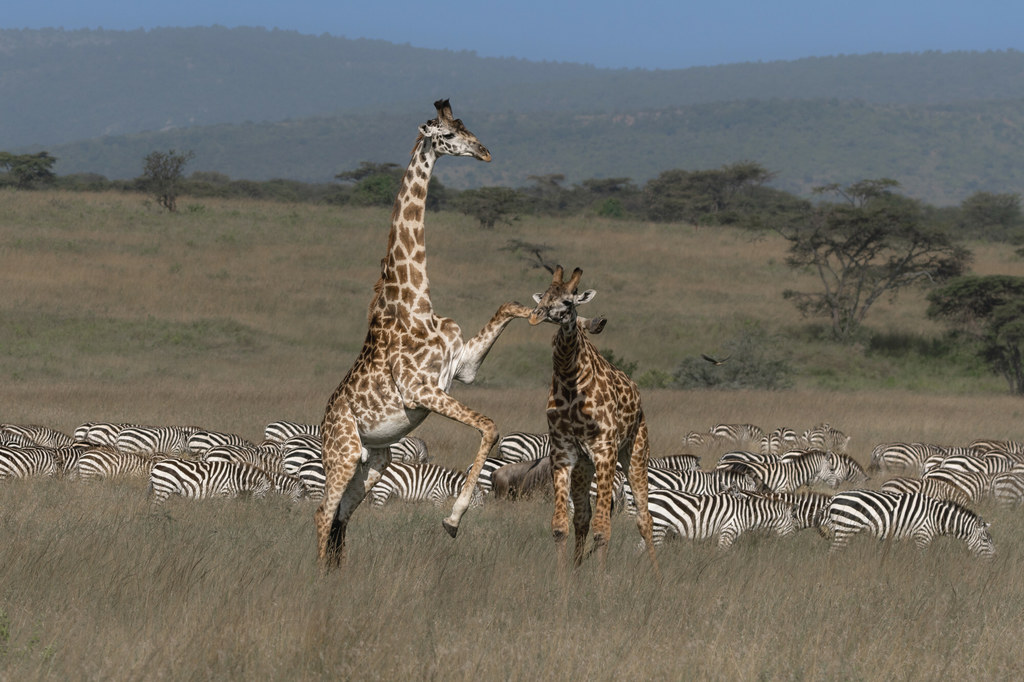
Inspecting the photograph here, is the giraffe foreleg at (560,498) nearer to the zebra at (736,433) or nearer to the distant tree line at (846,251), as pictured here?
the distant tree line at (846,251)

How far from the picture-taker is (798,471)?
49.8 feet

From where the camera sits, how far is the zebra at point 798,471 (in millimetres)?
14891

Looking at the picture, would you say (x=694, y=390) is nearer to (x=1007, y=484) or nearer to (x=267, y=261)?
(x=1007, y=484)

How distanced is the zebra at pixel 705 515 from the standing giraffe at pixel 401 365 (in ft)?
11.4

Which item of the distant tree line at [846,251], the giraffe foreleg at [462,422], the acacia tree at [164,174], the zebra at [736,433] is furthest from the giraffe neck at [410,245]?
the acacia tree at [164,174]

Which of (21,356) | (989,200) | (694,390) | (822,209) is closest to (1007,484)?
(694,390)

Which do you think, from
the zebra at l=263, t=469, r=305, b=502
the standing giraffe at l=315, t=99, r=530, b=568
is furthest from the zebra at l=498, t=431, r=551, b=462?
the standing giraffe at l=315, t=99, r=530, b=568

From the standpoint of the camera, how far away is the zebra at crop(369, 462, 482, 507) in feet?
41.6

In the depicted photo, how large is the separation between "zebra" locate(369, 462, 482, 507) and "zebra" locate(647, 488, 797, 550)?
10.0ft

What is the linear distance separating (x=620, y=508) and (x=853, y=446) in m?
10.2

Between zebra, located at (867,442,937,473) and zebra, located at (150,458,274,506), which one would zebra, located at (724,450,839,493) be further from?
zebra, located at (150,458,274,506)

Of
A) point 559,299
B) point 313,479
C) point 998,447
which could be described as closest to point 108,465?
point 313,479

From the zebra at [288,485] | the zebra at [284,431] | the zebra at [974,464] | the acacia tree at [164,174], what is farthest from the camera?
the acacia tree at [164,174]

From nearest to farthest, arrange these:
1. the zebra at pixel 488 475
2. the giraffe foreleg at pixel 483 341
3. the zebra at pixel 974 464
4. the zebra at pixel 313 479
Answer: the giraffe foreleg at pixel 483 341
the zebra at pixel 313 479
the zebra at pixel 488 475
the zebra at pixel 974 464
